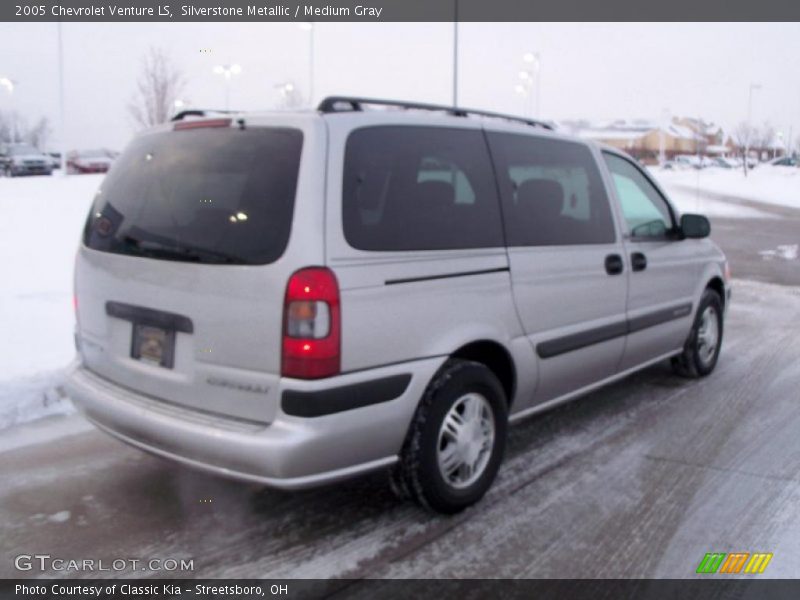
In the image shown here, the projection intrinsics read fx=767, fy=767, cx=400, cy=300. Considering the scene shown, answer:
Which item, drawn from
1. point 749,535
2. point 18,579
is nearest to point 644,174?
point 749,535

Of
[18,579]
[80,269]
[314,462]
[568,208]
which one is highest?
[568,208]

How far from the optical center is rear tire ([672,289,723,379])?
5.89 metres

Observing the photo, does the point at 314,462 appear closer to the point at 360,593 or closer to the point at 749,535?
the point at 360,593

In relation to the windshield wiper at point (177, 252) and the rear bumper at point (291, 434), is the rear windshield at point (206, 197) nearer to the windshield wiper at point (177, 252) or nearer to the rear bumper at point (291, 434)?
the windshield wiper at point (177, 252)

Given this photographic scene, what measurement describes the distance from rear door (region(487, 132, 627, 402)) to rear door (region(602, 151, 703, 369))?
7.5 inches

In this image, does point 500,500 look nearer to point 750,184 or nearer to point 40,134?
point 750,184

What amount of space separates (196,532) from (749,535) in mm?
2491

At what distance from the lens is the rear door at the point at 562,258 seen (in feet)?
13.0

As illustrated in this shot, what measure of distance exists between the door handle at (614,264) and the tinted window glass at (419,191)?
103cm

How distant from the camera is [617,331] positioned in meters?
4.71

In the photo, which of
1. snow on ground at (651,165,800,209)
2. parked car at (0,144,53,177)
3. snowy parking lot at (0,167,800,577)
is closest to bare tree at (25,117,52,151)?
parked car at (0,144,53,177)

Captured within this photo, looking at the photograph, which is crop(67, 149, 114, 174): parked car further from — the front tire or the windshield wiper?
the front tire

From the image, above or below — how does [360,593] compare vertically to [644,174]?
below

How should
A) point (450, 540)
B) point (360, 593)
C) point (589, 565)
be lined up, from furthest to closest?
point (450, 540) < point (589, 565) < point (360, 593)
